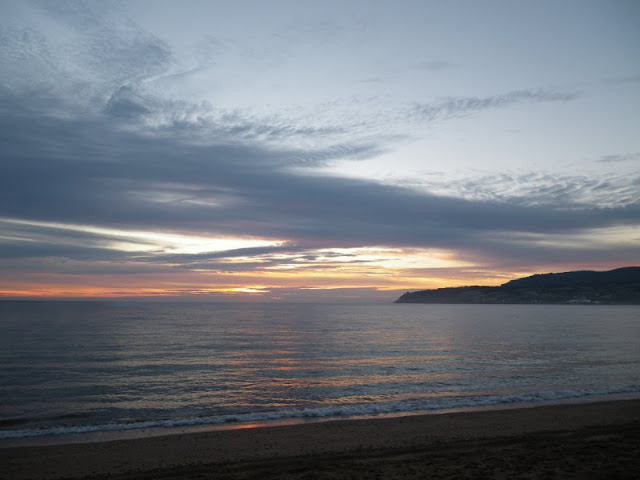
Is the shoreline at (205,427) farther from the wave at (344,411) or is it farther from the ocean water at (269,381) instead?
the ocean water at (269,381)

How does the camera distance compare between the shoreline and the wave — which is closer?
the shoreline

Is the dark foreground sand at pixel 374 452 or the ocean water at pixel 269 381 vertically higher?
the dark foreground sand at pixel 374 452

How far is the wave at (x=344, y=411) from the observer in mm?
17683

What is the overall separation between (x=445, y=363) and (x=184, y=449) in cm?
2505

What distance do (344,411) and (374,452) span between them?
658 cm

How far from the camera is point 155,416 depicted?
19.7 m

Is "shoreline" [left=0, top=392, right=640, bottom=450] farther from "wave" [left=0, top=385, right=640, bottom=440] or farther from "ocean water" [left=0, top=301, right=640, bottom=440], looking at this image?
A: "ocean water" [left=0, top=301, right=640, bottom=440]

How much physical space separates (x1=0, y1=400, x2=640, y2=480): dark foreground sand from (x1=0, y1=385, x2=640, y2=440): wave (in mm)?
1985

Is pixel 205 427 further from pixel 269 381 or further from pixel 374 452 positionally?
pixel 269 381

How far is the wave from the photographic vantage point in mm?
17683

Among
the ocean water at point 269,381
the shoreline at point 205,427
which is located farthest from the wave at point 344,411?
the shoreline at point 205,427

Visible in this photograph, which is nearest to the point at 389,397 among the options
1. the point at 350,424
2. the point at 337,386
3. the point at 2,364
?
the point at 337,386

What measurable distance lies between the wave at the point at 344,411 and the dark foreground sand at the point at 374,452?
1985 millimetres

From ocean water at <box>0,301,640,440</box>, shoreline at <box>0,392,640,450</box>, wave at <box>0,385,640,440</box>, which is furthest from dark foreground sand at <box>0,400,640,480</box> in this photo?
ocean water at <box>0,301,640,440</box>
